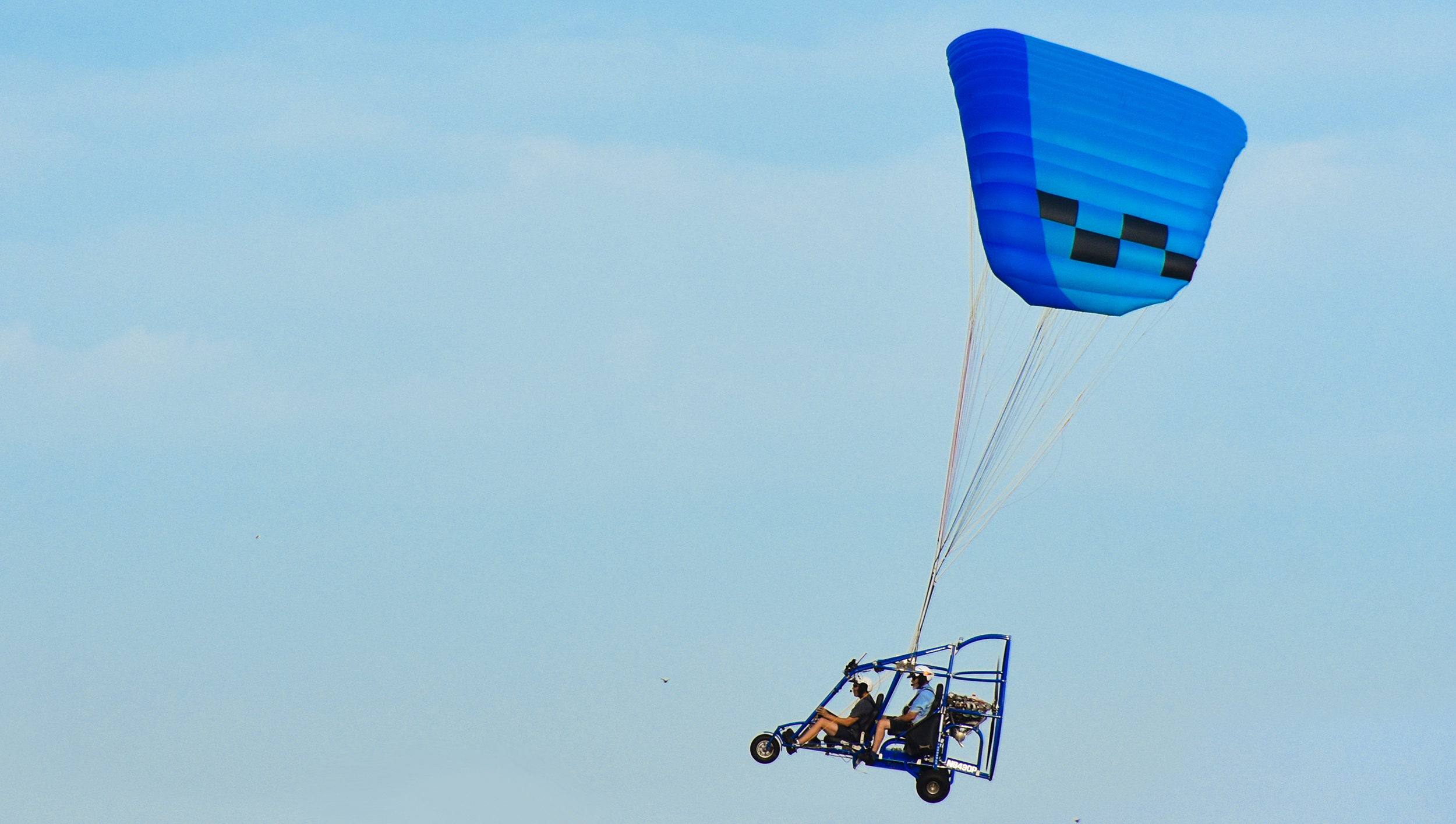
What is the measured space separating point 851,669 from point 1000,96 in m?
6.98

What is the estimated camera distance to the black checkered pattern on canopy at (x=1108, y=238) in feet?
68.2

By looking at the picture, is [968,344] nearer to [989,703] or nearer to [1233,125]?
[989,703]

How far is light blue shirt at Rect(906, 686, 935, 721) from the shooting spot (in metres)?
19.9

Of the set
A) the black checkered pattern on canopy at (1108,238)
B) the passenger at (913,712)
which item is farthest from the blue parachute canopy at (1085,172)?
the passenger at (913,712)

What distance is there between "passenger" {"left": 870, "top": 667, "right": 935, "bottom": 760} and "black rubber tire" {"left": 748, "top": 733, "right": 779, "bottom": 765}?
1.15 m

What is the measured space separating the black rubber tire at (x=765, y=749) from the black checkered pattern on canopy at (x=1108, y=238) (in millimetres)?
6581

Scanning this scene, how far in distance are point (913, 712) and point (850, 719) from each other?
0.70m

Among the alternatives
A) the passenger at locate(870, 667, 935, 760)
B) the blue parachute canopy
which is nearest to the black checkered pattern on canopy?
the blue parachute canopy

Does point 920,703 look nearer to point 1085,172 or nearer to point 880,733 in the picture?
point 880,733

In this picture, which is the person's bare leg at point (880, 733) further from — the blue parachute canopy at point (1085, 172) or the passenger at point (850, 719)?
the blue parachute canopy at point (1085, 172)

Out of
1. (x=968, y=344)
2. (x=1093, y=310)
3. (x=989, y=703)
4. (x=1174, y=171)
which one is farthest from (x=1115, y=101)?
(x=989, y=703)

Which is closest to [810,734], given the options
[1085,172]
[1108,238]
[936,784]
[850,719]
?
[850,719]

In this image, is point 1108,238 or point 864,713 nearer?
point 864,713

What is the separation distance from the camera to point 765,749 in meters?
20.3
